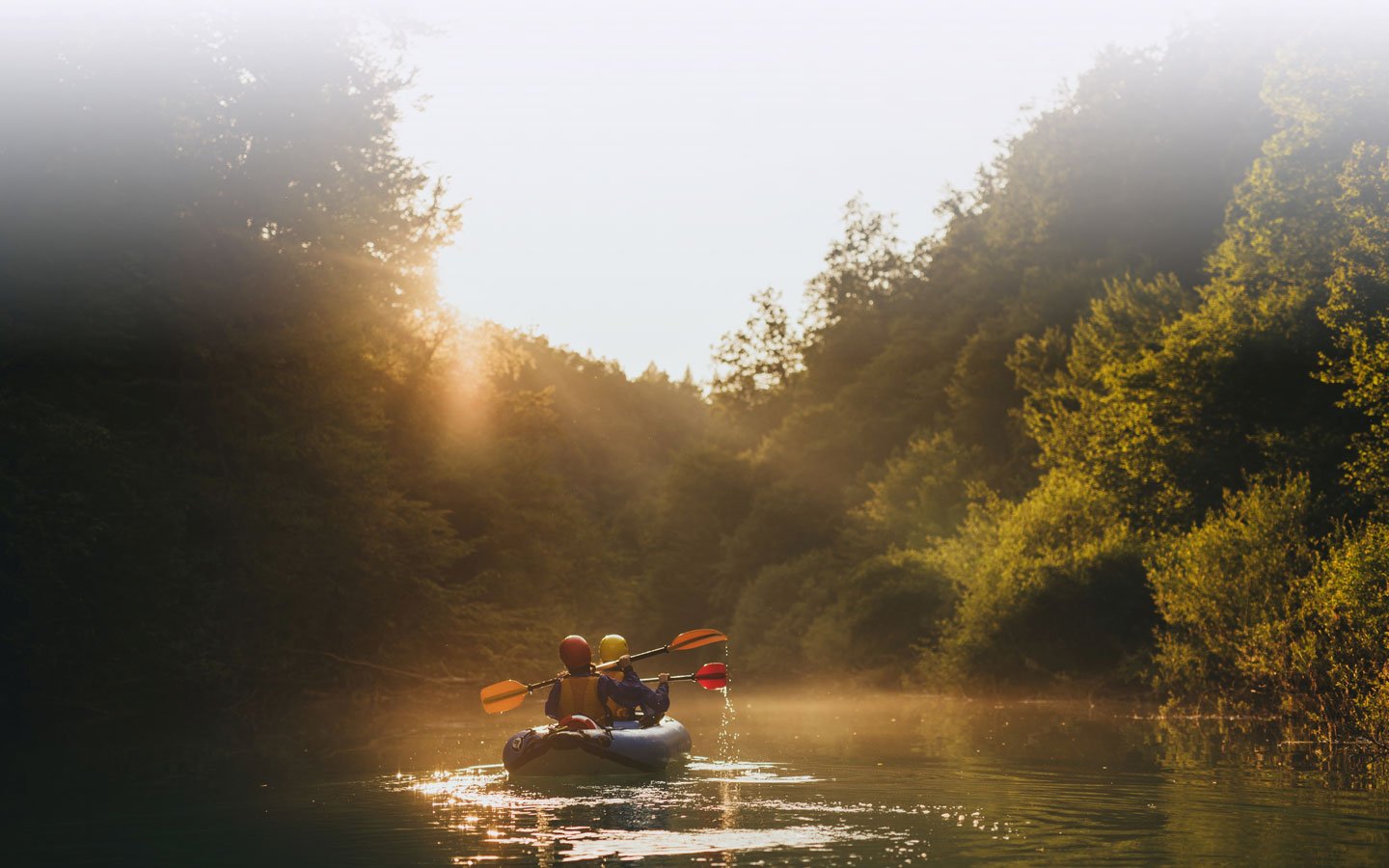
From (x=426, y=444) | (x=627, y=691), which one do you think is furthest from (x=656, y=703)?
(x=426, y=444)

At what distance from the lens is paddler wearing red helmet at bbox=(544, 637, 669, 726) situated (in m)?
18.3

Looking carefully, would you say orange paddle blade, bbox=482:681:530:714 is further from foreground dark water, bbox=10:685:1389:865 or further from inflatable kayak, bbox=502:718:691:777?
inflatable kayak, bbox=502:718:691:777

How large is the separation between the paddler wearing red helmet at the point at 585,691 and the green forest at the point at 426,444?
8.64 m

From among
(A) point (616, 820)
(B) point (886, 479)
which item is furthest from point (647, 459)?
(A) point (616, 820)

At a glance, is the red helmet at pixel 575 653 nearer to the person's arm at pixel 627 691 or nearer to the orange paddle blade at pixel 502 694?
the person's arm at pixel 627 691

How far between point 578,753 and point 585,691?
1473 millimetres

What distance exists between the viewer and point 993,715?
2869cm

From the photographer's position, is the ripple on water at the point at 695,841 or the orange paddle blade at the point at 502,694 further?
the orange paddle blade at the point at 502,694

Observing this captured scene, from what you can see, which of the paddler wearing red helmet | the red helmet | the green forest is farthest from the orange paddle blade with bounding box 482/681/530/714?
the green forest

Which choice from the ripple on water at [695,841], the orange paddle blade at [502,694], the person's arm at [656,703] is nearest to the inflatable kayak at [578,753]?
the person's arm at [656,703]

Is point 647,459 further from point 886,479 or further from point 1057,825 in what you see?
point 1057,825

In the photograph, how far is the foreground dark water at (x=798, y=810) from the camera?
462 inches

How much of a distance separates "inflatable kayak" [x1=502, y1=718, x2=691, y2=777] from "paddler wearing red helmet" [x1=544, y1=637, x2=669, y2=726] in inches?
37.2

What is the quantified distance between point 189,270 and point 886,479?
3033cm
